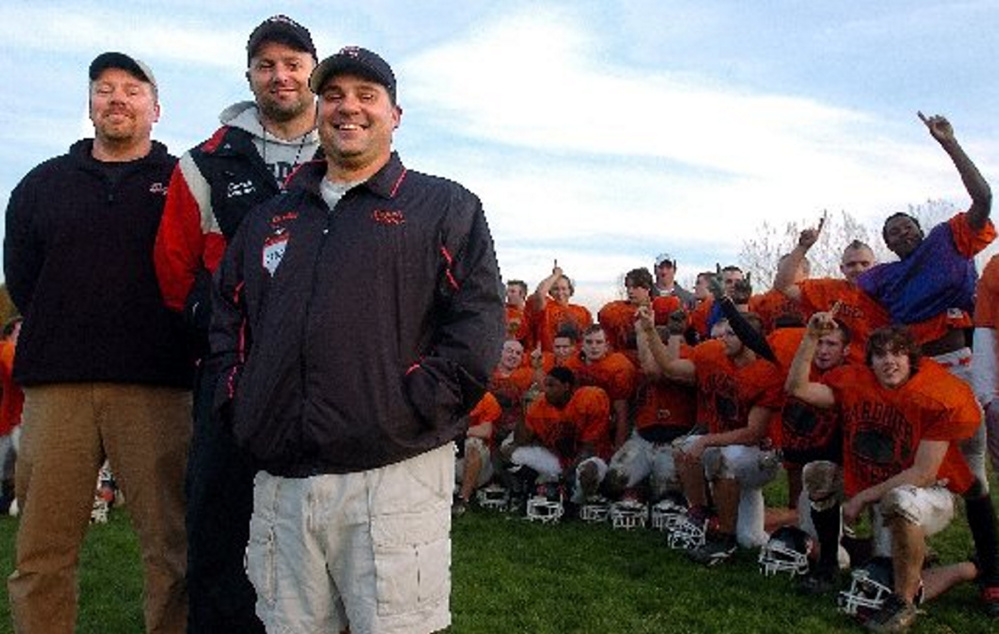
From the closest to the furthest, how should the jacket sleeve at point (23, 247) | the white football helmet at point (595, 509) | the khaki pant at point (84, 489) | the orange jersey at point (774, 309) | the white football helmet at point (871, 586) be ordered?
the khaki pant at point (84, 489), the jacket sleeve at point (23, 247), the white football helmet at point (871, 586), the orange jersey at point (774, 309), the white football helmet at point (595, 509)

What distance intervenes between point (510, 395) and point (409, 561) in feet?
24.1

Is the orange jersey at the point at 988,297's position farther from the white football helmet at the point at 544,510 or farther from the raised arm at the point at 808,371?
the white football helmet at the point at 544,510

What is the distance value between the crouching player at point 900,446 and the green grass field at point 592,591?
0.36m

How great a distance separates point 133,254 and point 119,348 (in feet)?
1.27

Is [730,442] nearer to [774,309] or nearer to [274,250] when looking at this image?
[774,309]

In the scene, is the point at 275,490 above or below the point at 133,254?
below

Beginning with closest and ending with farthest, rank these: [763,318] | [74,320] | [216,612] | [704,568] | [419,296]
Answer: [419,296] < [216,612] < [74,320] < [704,568] < [763,318]

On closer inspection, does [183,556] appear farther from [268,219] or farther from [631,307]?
[631,307]

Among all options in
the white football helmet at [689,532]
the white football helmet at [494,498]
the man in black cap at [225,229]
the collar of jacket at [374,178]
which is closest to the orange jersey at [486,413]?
the white football helmet at [494,498]

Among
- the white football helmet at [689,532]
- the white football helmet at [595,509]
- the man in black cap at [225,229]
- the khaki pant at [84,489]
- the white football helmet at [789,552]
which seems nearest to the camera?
the man in black cap at [225,229]

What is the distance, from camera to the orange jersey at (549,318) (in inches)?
455

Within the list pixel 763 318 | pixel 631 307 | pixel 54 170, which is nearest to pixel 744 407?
pixel 763 318

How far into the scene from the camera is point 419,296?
3.00 m

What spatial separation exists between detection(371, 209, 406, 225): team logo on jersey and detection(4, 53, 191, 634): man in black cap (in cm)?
153
